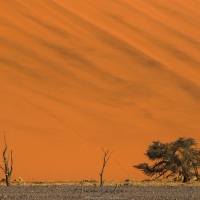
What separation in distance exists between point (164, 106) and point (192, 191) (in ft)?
51.0

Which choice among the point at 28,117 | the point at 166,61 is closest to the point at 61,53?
the point at 166,61

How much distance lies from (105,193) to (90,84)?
17536 mm

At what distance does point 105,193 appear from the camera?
697 inches

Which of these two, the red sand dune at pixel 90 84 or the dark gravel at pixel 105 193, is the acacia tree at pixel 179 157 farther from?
the dark gravel at pixel 105 193

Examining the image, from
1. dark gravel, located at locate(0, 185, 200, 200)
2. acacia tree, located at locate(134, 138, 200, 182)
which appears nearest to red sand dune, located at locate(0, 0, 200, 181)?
acacia tree, located at locate(134, 138, 200, 182)

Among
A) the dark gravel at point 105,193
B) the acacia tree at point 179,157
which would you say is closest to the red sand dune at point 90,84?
the acacia tree at point 179,157

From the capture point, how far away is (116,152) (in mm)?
29016

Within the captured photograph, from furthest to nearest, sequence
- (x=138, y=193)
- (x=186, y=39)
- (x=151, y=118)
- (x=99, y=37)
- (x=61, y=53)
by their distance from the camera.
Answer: (x=186, y=39), (x=99, y=37), (x=61, y=53), (x=151, y=118), (x=138, y=193)

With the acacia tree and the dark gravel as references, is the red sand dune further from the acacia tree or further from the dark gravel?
the dark gravel

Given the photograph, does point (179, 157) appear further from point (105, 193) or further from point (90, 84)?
point (90, 84)

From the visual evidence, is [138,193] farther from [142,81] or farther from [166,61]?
[166,61]

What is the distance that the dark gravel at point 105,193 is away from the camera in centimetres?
1658

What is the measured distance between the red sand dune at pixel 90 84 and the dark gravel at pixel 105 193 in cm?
679

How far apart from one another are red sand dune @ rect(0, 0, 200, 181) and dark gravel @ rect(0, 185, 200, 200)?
22.3 ft
